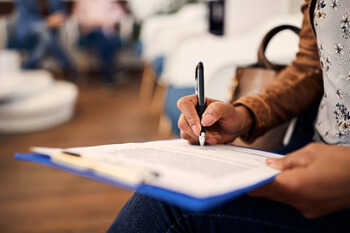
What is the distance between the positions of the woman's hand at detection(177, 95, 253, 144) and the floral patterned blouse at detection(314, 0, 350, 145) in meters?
0.15

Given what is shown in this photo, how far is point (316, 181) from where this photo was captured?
36cm

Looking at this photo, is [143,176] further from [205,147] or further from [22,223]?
[22,223]

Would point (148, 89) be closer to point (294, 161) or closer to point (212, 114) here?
point (212, 114)

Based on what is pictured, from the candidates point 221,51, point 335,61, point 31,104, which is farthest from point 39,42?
point 335,61

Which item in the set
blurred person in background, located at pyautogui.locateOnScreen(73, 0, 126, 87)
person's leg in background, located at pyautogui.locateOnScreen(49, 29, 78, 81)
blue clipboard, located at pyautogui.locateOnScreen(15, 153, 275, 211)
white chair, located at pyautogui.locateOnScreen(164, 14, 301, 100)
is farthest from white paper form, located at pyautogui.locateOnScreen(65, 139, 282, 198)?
person's leg in background, located at pyautogui.locateOnScreen(49, 29, 78, 81)

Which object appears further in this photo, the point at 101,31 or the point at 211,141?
the point at 101,31

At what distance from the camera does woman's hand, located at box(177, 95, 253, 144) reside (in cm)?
54

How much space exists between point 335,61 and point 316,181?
26 centimetres

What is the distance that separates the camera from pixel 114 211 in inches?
54.5

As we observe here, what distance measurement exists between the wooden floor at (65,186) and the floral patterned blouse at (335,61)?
3.18ft

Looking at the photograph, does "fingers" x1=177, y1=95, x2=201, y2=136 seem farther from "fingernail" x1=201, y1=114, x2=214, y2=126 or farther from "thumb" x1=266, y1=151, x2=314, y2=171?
"thumb" x1=266, y1=151, x2=314, y2=171

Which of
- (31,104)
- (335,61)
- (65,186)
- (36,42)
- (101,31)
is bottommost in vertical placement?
(65,186)

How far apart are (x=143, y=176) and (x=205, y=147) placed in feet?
0.68

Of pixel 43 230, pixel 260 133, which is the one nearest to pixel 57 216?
pixel 43 230
